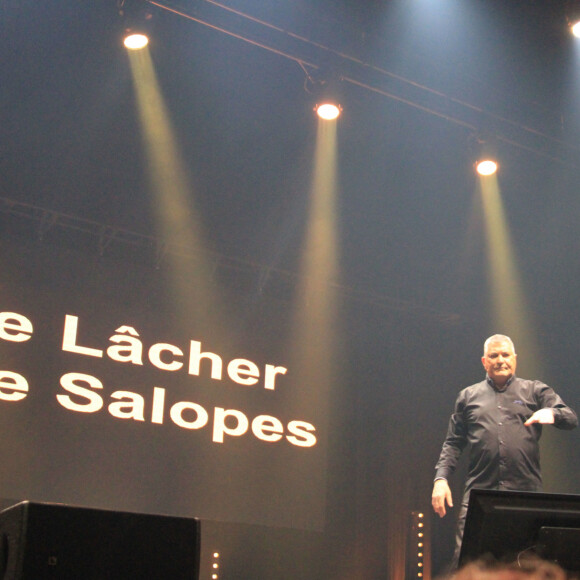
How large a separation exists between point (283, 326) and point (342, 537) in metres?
1.98

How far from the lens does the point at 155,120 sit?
7156 mm

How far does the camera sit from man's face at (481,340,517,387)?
191 inches

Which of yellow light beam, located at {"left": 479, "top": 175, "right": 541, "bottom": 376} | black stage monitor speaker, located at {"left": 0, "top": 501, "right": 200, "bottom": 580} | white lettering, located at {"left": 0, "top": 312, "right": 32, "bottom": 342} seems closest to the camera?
black stage monitor speaker, located at {"left": 0, "top": 501, "right": 200, "bottom": 580}

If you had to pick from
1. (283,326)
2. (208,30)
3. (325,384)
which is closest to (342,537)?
→ (325,384)

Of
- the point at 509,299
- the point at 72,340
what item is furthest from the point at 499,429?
the point at 509,299

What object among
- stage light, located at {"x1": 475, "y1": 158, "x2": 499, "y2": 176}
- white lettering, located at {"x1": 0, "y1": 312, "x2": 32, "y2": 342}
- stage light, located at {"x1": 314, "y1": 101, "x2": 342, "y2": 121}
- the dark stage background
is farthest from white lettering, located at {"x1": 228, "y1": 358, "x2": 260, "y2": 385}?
stage light, located at {"x1": 475, "y1": 158, "x2": 499, "y2": 176}

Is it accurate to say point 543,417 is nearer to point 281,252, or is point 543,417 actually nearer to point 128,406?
point 128,406

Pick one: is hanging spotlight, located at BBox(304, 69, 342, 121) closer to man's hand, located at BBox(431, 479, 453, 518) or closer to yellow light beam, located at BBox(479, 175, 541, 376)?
yellow light beam, located at BBox(479, 175, 541, 376)

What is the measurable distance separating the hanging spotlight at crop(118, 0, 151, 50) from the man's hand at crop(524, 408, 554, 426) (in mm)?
3596

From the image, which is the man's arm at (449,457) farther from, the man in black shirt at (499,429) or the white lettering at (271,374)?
the white lettering at (271,374)

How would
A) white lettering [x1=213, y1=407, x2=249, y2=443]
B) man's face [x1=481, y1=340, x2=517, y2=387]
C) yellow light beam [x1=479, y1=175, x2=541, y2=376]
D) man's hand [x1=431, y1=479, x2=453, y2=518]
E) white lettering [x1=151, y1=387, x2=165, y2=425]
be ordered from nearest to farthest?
man's hand [x1=431, y1=479, x2=453, y2=518] → man's face [x1=481, y1=340, x2=517, y2=387] → white lettering [x1=151, y1=387, x2=165, y2=425] → white lettering [x1=213, y1=407, x2=249, y2=443] → yellow light beam [x1=479, y1=175, x2=541, y2=376]

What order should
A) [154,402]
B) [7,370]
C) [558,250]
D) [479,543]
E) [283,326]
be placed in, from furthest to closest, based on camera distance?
[558,250] → [283,326] → [154,402] → [7,370] → [479,543]

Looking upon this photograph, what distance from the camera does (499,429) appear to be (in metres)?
4.77

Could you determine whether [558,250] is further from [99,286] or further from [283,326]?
[99,286]
